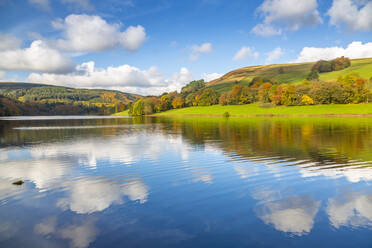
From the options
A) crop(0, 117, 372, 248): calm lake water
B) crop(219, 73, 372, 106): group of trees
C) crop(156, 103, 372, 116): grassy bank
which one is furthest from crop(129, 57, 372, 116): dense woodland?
crop(0, 117, 372, 248): calm lake water

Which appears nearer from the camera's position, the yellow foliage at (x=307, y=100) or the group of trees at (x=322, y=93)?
the group of trees at (x=322, y=93)

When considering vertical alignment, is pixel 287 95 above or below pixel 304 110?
above

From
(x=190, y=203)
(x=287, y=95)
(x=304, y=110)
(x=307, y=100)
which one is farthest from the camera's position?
(x=287, y=95)

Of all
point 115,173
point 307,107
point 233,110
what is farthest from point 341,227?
point 233,110

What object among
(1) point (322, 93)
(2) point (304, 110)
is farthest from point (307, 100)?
(2) point (304, 110)

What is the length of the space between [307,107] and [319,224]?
116865mm

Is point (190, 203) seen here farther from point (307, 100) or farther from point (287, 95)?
point (287, 95)

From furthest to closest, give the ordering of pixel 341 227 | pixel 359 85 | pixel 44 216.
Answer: pixel 359 85, pixel 44 216, pixel 341 227

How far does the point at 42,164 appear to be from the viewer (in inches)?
789

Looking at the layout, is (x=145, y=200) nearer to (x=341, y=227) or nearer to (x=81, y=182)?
(x=81, y=182)

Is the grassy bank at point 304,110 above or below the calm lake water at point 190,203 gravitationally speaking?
above

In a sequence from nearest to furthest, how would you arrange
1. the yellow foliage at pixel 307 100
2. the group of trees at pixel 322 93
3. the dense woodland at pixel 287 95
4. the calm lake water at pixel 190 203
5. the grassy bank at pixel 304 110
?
the calm lake water at pixel 190 203 < the grassy bank at pixel 304 110 < the group of trees at pixel 322 93 < the dense woodland at pixel 287 95 < the yellow foliage at pixel 307 100

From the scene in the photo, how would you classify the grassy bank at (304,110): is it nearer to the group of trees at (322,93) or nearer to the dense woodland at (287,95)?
the group of trees at (322,93)

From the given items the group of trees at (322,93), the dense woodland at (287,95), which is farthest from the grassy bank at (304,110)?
the dense woodland at (287,95)
